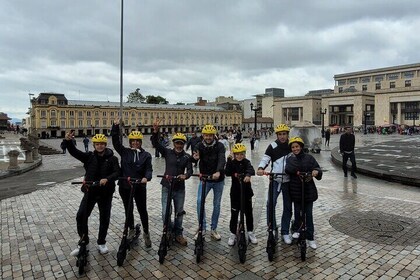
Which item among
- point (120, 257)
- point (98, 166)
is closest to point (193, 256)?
point (120, 257)

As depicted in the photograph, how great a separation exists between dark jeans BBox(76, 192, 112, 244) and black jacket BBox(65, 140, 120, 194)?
0.34 ft

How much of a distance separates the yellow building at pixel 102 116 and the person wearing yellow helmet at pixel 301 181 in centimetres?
7075

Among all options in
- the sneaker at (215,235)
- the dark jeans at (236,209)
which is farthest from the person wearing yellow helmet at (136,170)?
the dark jeans at (236,209)

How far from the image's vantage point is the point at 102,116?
93.1 m

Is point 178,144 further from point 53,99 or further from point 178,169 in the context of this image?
point 53,99

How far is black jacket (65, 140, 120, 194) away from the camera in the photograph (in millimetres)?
4902

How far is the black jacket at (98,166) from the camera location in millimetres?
4902

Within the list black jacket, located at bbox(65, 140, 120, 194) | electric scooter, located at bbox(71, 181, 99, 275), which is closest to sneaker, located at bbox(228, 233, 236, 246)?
black jacket, located at bbox(65, 140, 120, 194)

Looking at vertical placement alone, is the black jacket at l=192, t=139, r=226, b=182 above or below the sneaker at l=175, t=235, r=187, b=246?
above

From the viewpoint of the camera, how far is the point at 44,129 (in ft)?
268

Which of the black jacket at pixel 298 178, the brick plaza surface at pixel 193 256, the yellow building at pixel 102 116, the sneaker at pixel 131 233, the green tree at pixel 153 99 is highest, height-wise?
the green tree at pixel 153 99

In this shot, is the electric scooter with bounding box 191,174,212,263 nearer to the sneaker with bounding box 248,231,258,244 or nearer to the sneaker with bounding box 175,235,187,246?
the sneaker with bounding box 175,235,187,246

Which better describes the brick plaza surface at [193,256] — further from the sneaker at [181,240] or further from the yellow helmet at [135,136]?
the yellow helmet at [135,136]

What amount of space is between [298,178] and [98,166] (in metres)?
3.33
